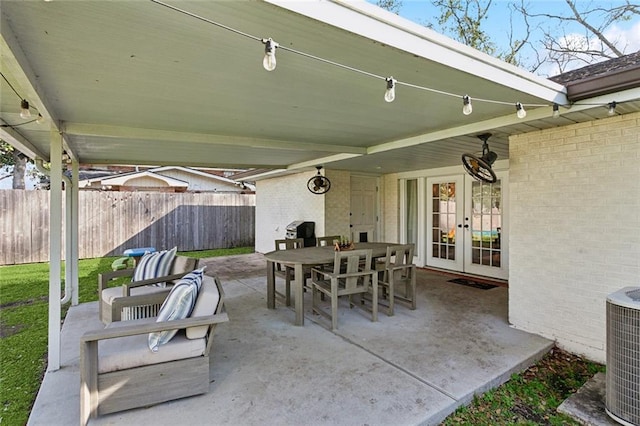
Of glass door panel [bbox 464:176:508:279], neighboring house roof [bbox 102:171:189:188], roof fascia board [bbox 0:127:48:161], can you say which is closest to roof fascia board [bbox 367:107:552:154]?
glass door panel [bbox 464:176:508:279]

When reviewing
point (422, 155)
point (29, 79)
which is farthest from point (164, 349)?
point (422, 155)

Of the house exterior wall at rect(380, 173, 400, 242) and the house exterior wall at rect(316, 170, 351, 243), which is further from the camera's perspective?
the house exterior wall at rect(380, 173, 400, 242)

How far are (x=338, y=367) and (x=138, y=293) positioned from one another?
103 inches

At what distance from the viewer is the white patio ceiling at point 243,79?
160 cm

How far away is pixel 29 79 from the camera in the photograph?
2.13m

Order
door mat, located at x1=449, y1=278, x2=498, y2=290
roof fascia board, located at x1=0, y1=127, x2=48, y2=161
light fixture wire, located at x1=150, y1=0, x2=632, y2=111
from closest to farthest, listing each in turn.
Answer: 1. light fixture wire, located at x1=150, y1=0, x2=632, y2=111
2. roof fascia board, located at x1=0, y1=127, x2=48, y2=161
3. door mat, located at x1=449, y1=278, x2=498, y2=290

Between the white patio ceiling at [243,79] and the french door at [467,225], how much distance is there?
2.10 metres

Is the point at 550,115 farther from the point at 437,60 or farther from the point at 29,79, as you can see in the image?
the point at 29,79

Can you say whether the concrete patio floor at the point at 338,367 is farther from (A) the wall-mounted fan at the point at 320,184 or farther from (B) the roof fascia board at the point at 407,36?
(A) the wall-mounted fan at the point at 320,184

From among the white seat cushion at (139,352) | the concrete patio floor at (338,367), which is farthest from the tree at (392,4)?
the white seat cushion at (139,352)

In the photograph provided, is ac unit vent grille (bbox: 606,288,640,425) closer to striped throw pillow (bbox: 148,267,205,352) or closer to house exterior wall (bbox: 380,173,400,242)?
striped throw pillow (bbox: 148,267,205,352)

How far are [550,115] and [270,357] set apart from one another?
3.46m

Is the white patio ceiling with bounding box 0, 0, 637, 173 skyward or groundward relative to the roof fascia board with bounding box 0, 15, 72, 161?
skyward

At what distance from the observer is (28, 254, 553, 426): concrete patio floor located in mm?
2361
